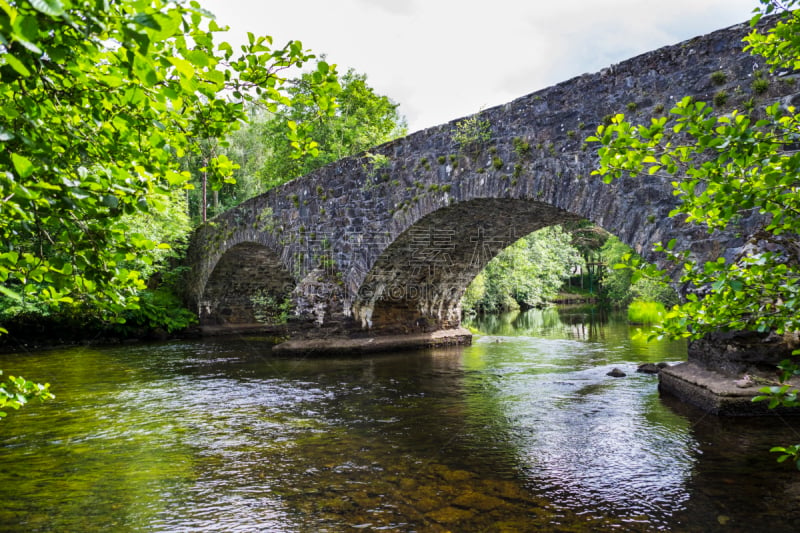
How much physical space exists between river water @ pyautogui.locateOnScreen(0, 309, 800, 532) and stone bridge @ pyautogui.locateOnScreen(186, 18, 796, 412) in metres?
2.19

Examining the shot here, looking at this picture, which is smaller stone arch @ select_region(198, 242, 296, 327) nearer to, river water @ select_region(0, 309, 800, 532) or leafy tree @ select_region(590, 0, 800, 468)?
river water @ select_region(0, 309, 800, 532)

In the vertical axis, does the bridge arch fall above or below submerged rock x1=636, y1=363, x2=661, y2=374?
above

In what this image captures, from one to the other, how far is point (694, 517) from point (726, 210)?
7.10 feet

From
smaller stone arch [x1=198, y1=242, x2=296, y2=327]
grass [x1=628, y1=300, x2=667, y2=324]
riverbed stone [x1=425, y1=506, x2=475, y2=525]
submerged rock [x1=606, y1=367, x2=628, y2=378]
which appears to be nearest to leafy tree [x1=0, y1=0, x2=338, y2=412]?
riverbed stone [x1=425, y1=506, x2=475, y2=525]

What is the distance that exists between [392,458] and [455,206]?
5.05 metres

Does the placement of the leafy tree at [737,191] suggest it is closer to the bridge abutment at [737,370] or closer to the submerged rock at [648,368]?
the bridge abutment at [737,370]

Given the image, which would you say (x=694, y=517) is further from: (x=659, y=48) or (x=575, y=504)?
(x=659, y=48)

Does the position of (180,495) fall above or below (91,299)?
below

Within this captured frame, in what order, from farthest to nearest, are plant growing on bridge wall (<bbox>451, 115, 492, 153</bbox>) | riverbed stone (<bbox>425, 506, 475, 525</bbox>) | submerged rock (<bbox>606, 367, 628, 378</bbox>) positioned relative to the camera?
1. plant growing on bridge wall (<bbox>451, 115, 492, 153</bbox>)
2. submerged rock (<bbox>606, 367, 628, 378</bbox>)
3. riverbed stone (<bbox>425, 506, 475, 525</bbox>)

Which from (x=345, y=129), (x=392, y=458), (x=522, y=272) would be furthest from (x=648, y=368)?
(x=345, y=129)

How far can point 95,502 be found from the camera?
3777 millimetres

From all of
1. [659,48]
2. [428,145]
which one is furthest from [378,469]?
[428,145]

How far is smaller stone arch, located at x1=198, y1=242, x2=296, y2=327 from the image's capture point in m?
16.6

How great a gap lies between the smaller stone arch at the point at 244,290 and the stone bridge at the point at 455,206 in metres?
0.21
